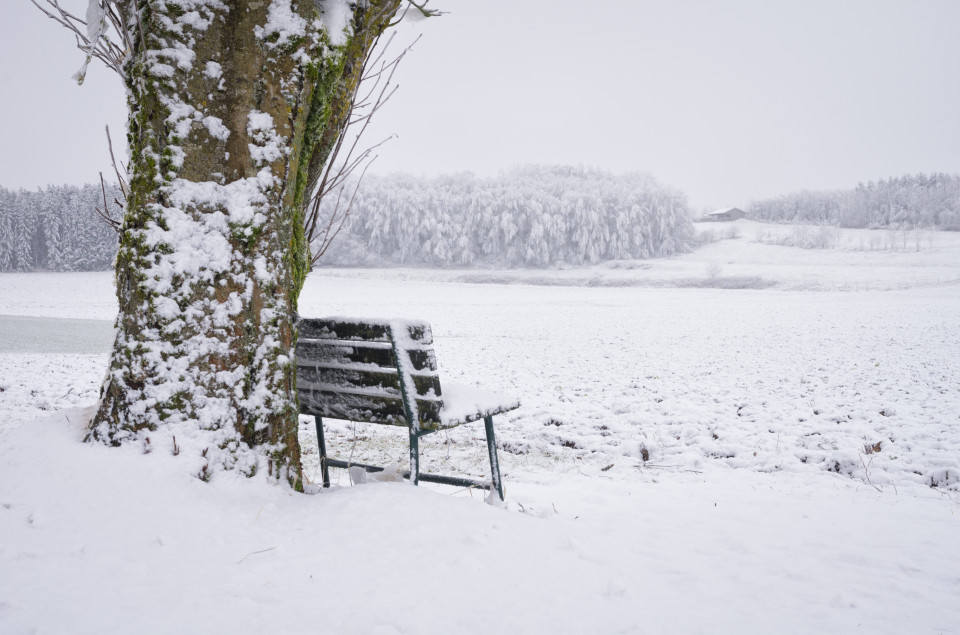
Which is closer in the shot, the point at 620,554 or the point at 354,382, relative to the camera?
the point at 620,554

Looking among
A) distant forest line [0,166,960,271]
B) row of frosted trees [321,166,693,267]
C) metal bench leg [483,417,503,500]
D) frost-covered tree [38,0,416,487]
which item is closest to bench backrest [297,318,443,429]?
frost-covered tree [38,0,416,487]

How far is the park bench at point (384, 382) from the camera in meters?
2.66

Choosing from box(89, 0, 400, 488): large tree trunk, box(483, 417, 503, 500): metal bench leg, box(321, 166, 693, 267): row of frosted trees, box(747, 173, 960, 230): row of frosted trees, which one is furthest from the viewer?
box(747, 173, 960, 230): row of frosted trees

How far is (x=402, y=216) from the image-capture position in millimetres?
64438

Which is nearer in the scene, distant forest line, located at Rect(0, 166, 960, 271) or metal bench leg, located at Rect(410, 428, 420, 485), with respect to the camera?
metal bench leg, located at Rect(410, 428, 420, 485)

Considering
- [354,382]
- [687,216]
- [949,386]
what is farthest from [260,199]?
[687,216]

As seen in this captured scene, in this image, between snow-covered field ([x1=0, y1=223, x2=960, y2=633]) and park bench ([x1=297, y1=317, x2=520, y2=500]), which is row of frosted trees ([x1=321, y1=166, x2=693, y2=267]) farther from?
park bench ([x1=297, y1=317, x2=520, y2=500])

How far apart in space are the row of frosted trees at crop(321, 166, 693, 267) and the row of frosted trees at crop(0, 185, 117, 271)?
21.6 m

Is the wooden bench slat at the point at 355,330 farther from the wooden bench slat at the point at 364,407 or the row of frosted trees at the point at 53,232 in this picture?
the row of frosted trees at the point at 53,232

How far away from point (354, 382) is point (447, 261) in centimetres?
6226

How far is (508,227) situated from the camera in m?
65.4

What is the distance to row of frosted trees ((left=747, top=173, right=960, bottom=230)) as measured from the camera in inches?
2987

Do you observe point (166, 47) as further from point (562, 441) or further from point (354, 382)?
point (562, 441)

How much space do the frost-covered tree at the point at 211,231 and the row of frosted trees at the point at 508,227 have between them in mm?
62280
